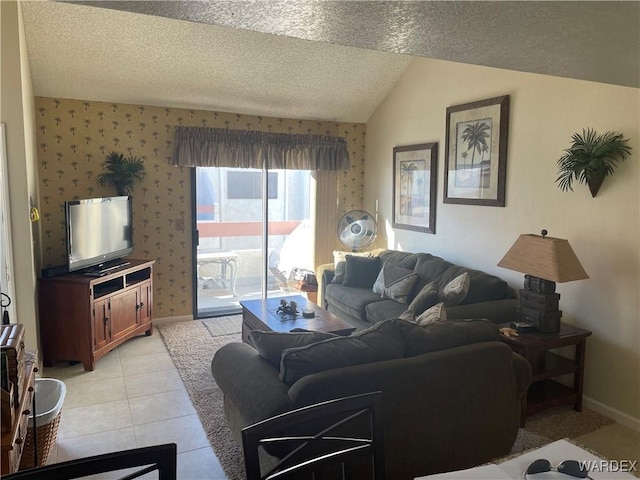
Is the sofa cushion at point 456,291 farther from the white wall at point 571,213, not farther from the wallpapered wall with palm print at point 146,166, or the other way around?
the wallpapered wall with palm print at point 146,166

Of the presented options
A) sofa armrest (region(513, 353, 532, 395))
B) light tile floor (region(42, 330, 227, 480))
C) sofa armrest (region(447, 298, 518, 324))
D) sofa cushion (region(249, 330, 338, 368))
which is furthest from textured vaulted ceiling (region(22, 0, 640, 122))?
light tile floor (region(42, 330, 227, 480))

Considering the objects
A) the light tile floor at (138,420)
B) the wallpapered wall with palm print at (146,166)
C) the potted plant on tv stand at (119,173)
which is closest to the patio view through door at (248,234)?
the wallpapered wall with palm print at (146,166)

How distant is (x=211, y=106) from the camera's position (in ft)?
17.2

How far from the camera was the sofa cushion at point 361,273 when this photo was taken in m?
5.07

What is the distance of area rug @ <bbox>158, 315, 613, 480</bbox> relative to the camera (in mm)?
2781

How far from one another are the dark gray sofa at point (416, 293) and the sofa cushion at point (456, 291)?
0.06 metres

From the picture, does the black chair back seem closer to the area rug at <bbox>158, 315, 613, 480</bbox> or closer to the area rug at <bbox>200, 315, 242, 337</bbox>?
the area rug at <bbox>158, 315, 613, 480</bbox>

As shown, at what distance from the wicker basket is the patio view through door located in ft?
9.35

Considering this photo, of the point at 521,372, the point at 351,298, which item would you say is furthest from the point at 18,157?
the point at 521,372

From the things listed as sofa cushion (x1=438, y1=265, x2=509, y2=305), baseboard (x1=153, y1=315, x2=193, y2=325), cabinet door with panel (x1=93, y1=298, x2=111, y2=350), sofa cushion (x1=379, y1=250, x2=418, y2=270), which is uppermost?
→ sofa cushion (x1=379, y1=250, x2=418, y2=270)

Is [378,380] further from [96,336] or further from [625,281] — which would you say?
[96,336]

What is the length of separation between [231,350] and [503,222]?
273 centimetres

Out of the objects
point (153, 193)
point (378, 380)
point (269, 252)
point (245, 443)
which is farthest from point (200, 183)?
point (245, 443)

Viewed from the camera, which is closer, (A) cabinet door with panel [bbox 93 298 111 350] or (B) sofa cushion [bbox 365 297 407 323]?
(A) cabinet door with panel [bbox 93 298 111 350]
